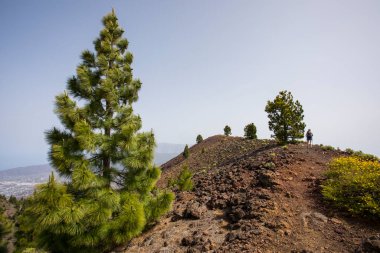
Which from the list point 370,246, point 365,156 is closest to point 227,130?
point 365,156

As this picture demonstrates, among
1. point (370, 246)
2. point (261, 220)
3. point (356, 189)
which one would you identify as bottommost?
point (370, 246)

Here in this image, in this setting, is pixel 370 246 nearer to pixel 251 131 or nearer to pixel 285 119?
pixel 285 119

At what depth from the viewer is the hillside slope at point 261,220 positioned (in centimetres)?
758

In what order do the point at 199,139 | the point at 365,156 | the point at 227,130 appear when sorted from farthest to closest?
1. the point at 199,139
2. the point at 227,130
3. the point at 365,156

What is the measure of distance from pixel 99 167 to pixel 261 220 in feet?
21.4

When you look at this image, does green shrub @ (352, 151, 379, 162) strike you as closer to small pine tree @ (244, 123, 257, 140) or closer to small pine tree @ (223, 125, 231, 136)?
small pine tree @ (244, 123, 257, 140)

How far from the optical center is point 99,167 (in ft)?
29.5

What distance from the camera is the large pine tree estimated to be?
7.38 m

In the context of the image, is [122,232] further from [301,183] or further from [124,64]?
[301,183]

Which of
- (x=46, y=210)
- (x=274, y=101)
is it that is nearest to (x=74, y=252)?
(x=46, y=210)

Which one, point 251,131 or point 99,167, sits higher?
point 251,131

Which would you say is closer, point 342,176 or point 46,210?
point 46,210

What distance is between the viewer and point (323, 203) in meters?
9.89

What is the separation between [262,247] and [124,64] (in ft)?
29.3
